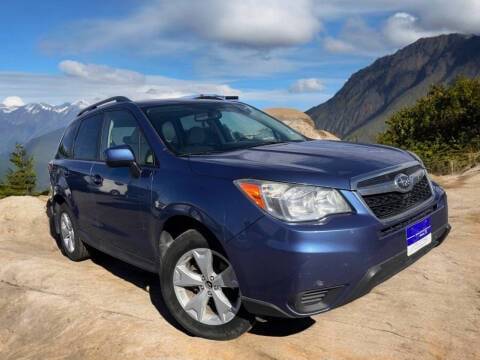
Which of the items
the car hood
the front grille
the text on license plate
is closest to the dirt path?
the text on license plate

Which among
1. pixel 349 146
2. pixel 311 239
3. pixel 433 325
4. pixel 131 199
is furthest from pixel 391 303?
pixel 131 199

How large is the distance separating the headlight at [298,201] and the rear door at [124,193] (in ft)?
3.73

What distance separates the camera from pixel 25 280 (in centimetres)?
534

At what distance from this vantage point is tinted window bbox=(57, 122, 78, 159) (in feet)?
19.0

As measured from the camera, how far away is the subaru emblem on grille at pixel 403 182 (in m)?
3.25

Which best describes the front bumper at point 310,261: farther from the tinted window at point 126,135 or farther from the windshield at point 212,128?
the tinted window at point 126,135

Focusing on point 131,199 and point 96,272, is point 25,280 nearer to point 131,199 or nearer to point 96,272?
point 96,272

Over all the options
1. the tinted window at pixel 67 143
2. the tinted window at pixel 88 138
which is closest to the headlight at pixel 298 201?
the tinted window at pixel 88 138

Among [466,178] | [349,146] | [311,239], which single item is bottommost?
[466,178]

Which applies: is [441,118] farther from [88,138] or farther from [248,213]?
[248,213]

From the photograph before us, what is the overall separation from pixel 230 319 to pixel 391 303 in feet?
4.83

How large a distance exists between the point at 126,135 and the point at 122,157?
2.08ft

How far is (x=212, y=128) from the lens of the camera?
4.33 meters

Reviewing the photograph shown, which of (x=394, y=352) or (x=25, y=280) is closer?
(x=394, y=352)
